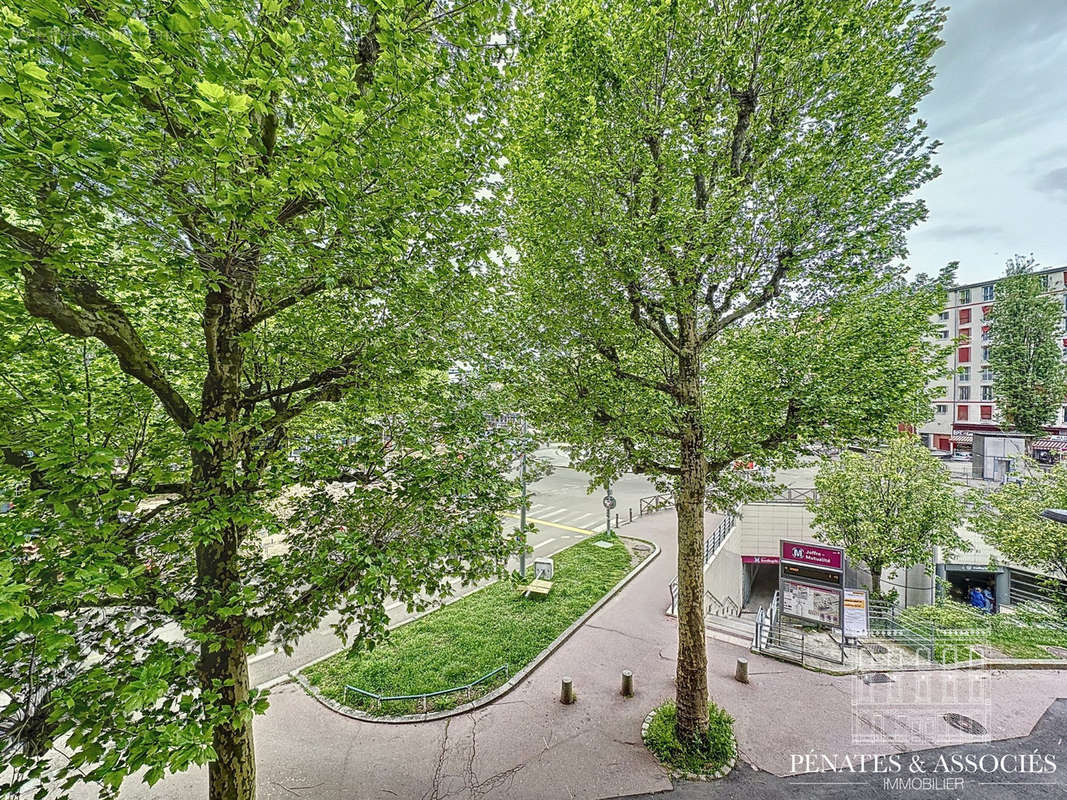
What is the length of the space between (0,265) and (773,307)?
26.9ft

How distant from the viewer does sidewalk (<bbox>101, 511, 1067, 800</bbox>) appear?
250 inches

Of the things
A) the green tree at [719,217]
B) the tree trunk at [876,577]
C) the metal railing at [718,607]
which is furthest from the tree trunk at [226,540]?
the tree trunk at [876,577]

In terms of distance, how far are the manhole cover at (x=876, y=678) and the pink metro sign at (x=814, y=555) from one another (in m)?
2.41

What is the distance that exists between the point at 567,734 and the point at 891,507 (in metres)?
12.5

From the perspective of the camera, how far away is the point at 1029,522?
462 inches

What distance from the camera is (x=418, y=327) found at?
488 cm

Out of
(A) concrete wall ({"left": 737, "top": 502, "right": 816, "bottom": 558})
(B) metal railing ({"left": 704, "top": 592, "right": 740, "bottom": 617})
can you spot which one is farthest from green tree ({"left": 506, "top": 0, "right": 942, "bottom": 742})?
(A) concrete wall ({"left": 737, "top": 502, "right": 816, "bottom": 558})

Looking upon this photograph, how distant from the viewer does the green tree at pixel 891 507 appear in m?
12.5

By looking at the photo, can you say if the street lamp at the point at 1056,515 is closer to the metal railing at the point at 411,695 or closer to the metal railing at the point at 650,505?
the metal railing at the point at 650,505

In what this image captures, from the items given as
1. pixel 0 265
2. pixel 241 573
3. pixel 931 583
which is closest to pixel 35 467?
pixel 0 265

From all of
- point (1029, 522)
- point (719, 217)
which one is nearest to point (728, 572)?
point (1029, 522)

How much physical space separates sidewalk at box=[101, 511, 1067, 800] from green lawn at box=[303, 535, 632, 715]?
0.49 meters

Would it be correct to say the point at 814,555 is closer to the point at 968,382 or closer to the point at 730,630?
the point at 730,630

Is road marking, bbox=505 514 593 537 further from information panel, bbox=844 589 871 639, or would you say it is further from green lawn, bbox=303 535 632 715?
information panel, bbox=844 589 871 639
